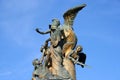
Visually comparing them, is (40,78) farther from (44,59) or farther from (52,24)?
(52,24)

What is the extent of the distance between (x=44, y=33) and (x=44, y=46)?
558mm

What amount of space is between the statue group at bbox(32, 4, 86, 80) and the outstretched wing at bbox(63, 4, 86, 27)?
284mm

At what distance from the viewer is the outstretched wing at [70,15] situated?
19.7 metres

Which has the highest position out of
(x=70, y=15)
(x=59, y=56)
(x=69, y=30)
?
(x=70, y=15)

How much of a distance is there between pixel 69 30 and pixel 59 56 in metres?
1.40

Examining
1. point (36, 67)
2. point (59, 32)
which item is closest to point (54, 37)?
point (59, 32)

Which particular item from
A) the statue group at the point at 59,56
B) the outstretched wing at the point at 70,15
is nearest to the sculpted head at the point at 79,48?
the statue group at the point at 59,56

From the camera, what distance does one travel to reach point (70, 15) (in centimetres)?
1984

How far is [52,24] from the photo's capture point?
18828 millimetres

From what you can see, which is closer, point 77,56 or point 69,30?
point 77,56

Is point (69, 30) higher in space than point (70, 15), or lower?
lower

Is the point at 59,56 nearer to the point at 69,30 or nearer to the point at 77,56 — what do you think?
the point at 77,56

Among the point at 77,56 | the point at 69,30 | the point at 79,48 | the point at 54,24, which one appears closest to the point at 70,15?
the point at 69,30

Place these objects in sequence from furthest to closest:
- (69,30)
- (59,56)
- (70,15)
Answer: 1. (70,15)
2. (69,30)
3. (59,56)
